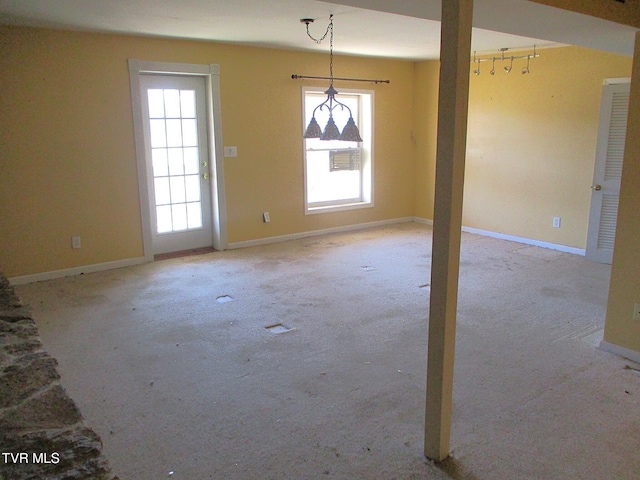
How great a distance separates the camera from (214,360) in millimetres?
3426

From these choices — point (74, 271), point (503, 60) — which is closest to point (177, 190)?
point (74, 271)

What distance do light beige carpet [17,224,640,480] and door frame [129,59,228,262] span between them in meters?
0.74

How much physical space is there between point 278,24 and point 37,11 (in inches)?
77.0

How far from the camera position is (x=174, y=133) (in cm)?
593

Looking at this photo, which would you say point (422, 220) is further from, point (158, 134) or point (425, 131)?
point (158, 134)

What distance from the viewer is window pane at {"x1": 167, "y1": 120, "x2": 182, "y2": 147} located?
19.3ft

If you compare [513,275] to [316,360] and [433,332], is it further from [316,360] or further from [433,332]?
[433,332]

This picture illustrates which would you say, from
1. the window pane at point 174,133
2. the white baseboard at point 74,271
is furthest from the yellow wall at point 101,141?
the window pane at point 174,133

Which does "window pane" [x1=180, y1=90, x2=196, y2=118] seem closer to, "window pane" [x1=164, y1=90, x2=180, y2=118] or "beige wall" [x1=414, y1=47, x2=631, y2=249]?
"window pane" [x1=164, y1=90, x2=180, y2=118]

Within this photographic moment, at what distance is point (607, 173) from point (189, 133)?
4.65 m

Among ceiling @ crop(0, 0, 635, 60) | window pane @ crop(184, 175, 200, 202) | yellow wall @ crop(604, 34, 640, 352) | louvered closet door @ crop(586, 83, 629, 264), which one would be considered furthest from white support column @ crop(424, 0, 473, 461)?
window pane @ crop(184, 175, 200, 202)

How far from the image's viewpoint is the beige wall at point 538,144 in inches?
230

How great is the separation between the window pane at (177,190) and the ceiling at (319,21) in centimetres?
156

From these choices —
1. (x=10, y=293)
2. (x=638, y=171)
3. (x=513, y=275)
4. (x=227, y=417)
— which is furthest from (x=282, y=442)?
(x=513, y=275)
